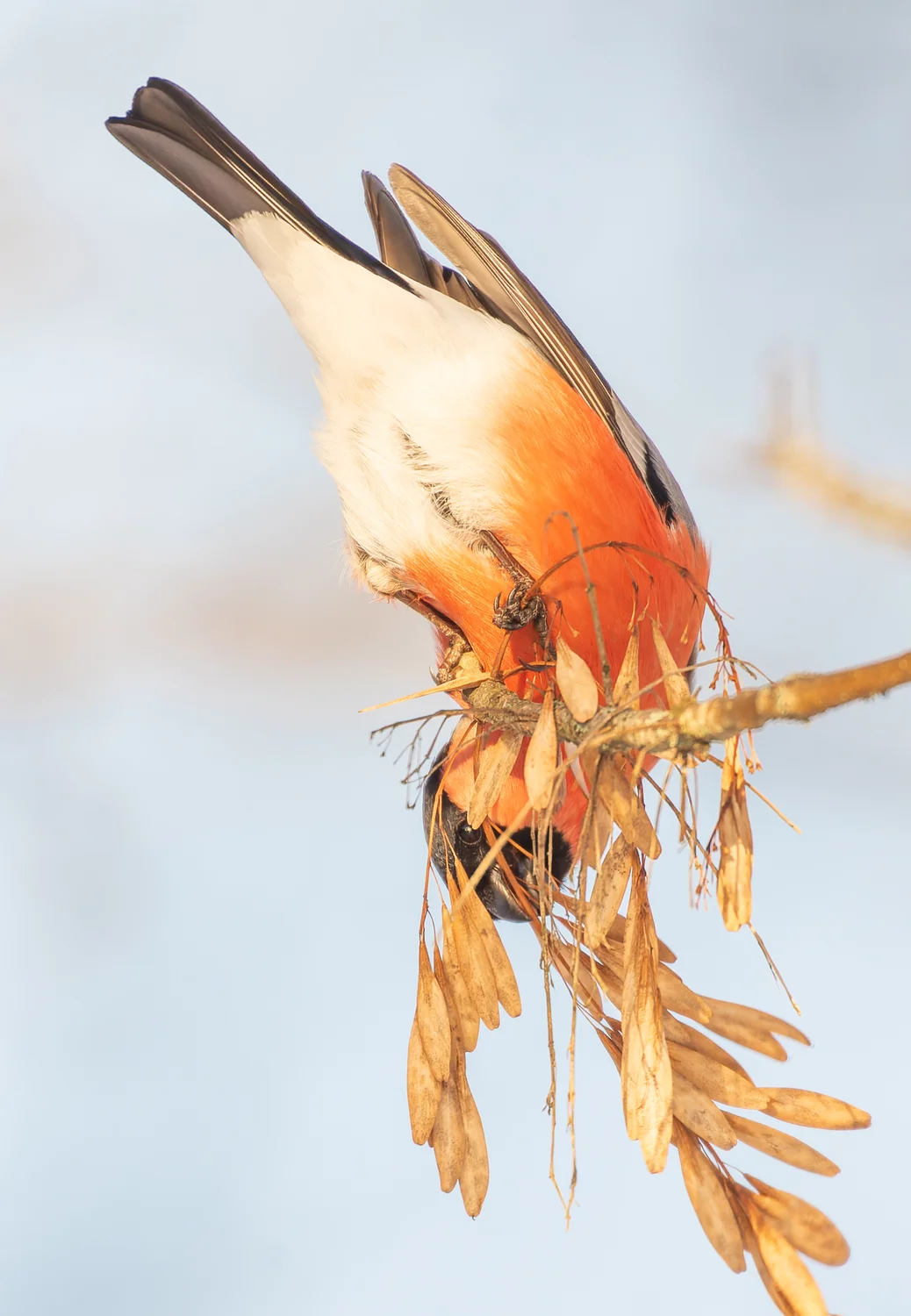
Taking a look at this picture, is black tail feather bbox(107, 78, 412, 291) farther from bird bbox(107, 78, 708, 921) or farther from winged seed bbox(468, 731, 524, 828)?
winged seed bbox(468, 731, 524, 828)

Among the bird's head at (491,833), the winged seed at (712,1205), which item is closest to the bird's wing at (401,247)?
the bird's head at (491,833)

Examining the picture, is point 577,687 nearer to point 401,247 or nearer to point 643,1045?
point 643,1045

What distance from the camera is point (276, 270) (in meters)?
→ 2.50

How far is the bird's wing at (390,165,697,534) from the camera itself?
2277 mm

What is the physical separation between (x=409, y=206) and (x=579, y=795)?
1.30 metres

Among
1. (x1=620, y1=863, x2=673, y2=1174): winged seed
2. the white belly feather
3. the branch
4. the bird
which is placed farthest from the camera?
the white belly feather

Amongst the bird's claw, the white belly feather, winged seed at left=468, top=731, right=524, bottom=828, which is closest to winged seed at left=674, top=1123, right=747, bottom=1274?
winged seed at left=468, top=731, right=524, bottom=828

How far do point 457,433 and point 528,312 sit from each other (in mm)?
304

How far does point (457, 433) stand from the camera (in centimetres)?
223

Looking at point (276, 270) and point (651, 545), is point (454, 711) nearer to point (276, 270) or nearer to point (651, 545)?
point (651, 545)

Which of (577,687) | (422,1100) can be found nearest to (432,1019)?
(422,1100)

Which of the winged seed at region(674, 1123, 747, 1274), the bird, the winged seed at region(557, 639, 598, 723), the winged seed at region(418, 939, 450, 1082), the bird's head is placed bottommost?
the winged seed at region(674, 1123, 747, 1274)

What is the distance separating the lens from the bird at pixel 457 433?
6.42ft

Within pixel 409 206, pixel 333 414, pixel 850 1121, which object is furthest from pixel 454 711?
pixel 409 206
